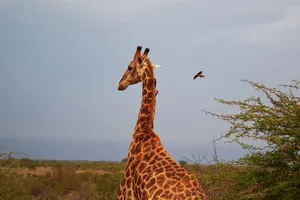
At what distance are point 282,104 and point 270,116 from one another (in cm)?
25

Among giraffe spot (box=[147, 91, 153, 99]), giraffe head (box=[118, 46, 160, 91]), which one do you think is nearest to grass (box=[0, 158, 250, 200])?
giraffe spot (box=[147, 91, 153, 99])

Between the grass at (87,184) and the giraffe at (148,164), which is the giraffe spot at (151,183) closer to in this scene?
the giraffe at (148,164)

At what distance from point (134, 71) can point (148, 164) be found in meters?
1.57

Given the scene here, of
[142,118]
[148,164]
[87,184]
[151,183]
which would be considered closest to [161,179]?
[151,183]

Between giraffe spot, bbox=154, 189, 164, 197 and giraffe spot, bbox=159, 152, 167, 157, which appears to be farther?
giraffe spot, bbox=159, 152, 167, 157

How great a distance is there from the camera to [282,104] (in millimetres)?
5898

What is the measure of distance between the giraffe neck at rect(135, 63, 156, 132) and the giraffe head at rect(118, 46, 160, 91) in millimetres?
127

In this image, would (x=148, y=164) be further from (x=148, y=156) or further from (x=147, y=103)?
(x=147, y=103)

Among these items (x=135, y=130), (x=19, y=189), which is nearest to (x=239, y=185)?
(x=135, y=130)

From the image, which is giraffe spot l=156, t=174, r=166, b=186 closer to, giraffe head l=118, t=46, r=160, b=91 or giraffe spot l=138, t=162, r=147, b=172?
giraffe spot l=138, t=162, r=147, b=172

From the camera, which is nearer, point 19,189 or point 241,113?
point 241,113

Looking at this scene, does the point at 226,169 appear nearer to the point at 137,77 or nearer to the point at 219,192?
the point at 219,192

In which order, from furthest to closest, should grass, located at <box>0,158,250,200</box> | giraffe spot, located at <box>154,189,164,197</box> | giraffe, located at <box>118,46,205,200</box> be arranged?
giraffe spot, located at <box>154,189,164,197</box>
giraffe, located at <box>118,46,205,200</box>
grass, located at <box>0,158,250,200</box>

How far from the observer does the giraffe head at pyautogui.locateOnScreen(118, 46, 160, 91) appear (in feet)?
25.9
